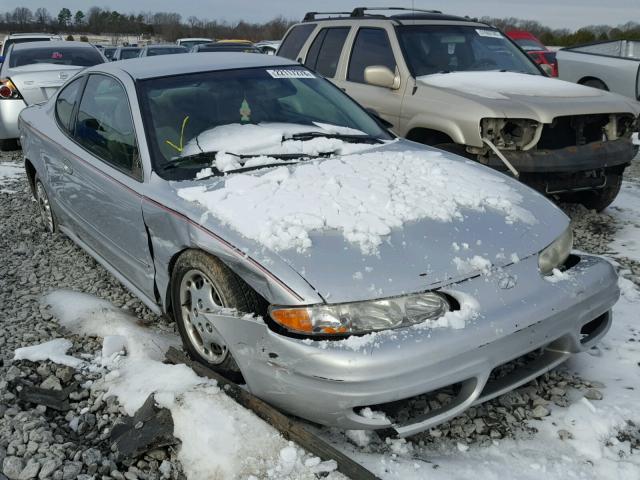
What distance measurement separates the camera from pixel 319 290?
94.0 inches

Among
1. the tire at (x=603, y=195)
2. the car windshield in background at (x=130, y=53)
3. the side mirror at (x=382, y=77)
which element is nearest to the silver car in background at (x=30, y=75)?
the side mirror at (x=382, y=77)

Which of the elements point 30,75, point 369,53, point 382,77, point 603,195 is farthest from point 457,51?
point 30,75

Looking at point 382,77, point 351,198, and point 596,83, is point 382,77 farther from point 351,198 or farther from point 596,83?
point 596,83

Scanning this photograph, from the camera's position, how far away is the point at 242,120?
366cm

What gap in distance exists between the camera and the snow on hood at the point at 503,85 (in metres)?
5.16

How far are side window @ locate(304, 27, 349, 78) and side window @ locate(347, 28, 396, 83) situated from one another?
0.73ft

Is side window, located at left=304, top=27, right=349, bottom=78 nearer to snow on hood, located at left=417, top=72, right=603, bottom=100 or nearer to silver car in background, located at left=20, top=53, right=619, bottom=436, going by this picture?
snow on hood, located at left=417, top=72, right=603, bottom=100

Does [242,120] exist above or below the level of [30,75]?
below

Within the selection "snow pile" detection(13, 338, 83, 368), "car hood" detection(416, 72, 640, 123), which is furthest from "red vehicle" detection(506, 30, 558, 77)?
"snow pile" detection(13, 338, 83, 368)

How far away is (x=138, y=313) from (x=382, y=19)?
377 centimetres

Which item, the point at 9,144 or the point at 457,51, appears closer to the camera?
the point at 457,51

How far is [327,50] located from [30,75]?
454 cm

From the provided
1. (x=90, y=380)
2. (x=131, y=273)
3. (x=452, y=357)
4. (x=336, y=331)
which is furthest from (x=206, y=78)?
(x=452, y=357)

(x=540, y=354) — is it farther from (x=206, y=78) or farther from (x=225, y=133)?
(x=206, y=78)
